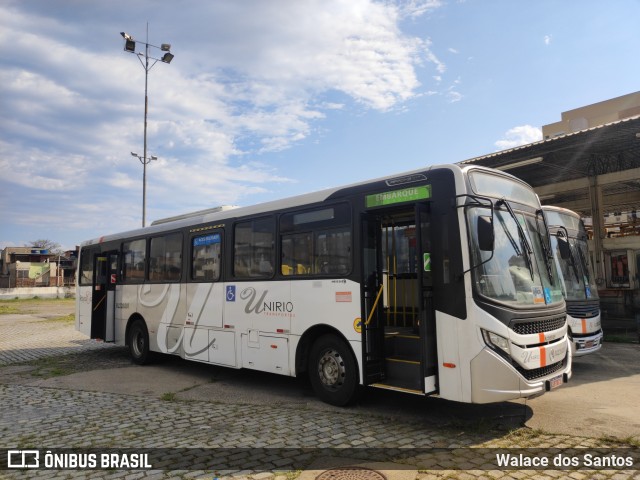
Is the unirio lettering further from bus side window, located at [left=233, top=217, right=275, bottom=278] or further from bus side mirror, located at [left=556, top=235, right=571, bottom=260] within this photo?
bus side mirror, located at [left=556, top=235, right=571, bottom=260]

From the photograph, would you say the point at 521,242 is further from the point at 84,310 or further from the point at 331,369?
the point at 84,310

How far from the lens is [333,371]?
6.97 metres

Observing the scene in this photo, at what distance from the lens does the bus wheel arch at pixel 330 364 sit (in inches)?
261

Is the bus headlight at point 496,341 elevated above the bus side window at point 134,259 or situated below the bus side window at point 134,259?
below

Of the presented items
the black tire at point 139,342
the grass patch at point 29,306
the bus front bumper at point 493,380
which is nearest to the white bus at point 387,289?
the bus front bumper at point 493,380

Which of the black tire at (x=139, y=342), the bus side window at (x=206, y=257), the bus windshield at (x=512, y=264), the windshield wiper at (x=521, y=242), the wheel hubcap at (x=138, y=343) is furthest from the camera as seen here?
the wheel hubcap at (x=138, y=343)

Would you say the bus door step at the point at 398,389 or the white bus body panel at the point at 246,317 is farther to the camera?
the white bus body panel at the point at 246,317

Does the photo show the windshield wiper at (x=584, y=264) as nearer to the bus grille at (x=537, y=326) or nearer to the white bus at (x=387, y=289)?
the white bus at (x=387, y=289)

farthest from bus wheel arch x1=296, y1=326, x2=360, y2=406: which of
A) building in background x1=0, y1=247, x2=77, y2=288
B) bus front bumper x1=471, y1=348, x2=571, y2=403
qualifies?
building in background x1=0, y1=247, x2=77, y2=288

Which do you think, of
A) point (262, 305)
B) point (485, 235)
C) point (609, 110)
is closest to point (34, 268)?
point (262, 305)

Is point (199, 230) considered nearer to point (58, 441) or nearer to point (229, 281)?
point (229, 281)

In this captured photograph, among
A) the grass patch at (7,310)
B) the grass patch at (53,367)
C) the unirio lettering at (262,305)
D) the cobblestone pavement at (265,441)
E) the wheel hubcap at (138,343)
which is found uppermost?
the unirio lettering at (262,305)

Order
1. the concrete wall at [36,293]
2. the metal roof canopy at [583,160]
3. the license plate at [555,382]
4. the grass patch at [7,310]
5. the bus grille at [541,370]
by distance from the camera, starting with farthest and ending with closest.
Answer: the concrete wall at [36,293]
the grass patch at [7,310]
the metal roof canopy at [583,160]
the license plate at [555,382]
the bus grille at [541,370]

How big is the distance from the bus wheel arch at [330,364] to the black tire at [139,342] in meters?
5.33
